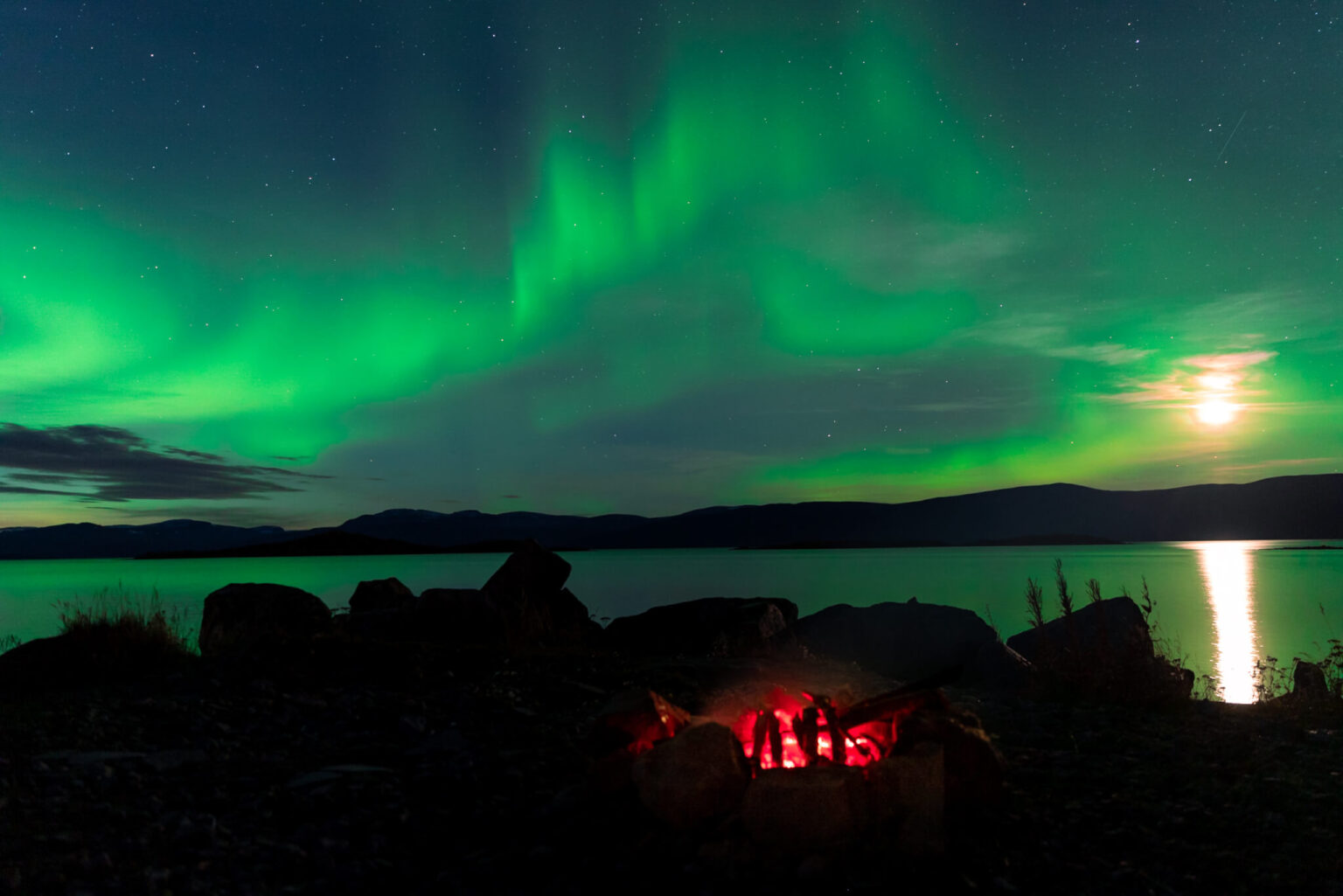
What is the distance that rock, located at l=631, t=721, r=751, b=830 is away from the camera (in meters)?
4.74

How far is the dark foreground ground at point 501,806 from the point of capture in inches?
174

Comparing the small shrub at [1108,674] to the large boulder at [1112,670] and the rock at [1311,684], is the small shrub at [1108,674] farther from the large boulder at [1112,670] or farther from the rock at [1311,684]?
the rock at [1311,684]

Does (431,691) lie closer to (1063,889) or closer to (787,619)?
(1063,889)

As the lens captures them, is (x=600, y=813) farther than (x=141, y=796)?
No

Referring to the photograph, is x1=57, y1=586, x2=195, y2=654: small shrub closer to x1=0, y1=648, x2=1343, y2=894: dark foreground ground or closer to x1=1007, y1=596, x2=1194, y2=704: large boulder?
x1=0, y1=648, x2=1343, y2=894: dark foreground ground

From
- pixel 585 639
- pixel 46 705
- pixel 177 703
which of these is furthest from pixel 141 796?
pixel 585 639

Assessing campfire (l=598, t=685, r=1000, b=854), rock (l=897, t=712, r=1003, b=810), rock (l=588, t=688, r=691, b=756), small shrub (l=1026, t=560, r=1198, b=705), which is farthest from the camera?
small shrub (l=1026, t=560, r=1198, b=705)

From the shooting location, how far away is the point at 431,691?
333 inches

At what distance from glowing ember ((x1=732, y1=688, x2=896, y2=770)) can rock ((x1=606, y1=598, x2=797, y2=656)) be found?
36.3 feet

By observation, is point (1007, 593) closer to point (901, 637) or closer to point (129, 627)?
point (901, 637)

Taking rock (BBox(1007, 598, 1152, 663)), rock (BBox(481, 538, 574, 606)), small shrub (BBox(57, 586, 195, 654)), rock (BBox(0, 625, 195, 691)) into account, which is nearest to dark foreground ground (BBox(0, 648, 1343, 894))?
rock (BBox(0, 625, 195, 691))

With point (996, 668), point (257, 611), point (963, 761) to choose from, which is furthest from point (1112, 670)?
point (257, 611)

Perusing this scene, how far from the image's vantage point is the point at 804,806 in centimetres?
450

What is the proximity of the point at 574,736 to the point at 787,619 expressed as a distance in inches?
537
